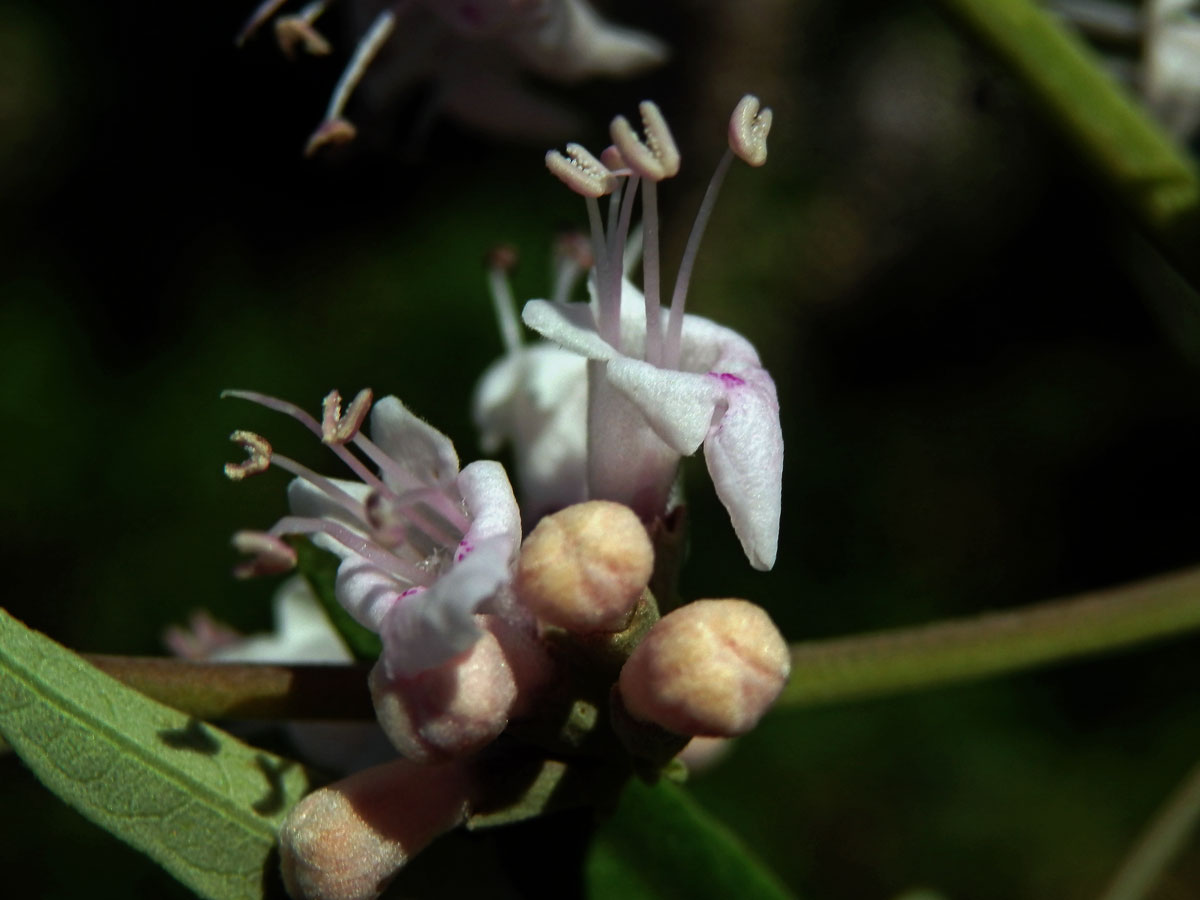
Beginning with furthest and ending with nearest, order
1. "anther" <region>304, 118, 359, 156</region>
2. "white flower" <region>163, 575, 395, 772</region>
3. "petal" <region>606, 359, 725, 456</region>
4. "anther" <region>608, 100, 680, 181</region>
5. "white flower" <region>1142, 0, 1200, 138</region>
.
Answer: "white flower" <region>1142, 0, 1200, 138</region>, "anther" <region>304, 118, 359, 156</region>, "white flower" <region>163, 575, 395, 772</region>, "anther" <region>608, 100, 680, 181</region>, "petal" <region>606, 359, 725, 456</region>

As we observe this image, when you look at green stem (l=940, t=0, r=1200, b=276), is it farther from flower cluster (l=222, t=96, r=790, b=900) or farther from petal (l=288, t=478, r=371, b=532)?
petal (l=288, t=478, r=371, b=532)

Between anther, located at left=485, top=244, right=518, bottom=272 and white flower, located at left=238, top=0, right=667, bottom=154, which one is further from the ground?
white flower, located at left=238, top=0, right=667, bottom=154

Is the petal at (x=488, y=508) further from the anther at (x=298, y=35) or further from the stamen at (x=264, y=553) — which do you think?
the anther at (x=298, y=35)

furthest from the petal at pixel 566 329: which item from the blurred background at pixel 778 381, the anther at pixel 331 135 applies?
the blurred background at pixel 778 381

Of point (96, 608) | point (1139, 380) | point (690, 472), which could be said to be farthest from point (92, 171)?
point (1139, 380)

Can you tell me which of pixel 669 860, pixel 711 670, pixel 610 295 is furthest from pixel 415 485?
pixel 669 860

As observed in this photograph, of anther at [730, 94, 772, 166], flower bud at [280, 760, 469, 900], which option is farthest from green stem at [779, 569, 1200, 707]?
anther at [730, 94, 772, 166]

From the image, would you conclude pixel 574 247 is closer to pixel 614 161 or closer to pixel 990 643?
pixel 614 161
